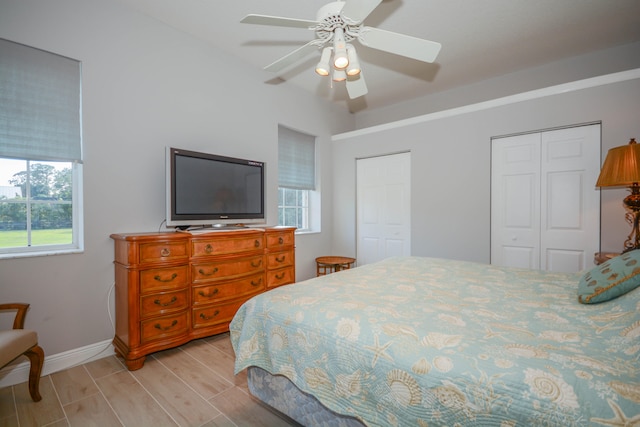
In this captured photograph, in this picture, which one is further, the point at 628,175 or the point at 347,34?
the point at 628,175

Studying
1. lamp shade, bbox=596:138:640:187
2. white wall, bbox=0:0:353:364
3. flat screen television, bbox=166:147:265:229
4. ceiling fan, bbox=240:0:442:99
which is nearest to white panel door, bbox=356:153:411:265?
flat screen television, bbox=166:147:265:229

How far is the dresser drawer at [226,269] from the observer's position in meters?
2.38

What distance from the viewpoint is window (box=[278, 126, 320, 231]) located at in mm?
3934

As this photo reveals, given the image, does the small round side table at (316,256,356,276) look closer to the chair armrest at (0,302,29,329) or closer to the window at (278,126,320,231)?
the window at (278,126,320,231)

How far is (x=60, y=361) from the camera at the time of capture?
2072mm

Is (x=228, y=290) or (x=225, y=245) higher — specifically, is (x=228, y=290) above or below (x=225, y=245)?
below

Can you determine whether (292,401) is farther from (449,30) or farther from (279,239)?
(449,30)

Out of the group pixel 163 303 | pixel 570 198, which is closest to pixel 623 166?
pixel 570 198

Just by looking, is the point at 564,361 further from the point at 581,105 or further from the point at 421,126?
the point at 421,126

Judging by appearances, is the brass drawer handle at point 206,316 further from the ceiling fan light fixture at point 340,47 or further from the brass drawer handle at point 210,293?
the ceiling fan light fixture at point 340,47

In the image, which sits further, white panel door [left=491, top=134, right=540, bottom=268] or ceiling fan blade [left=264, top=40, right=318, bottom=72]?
white panel door [left=491, top=134, right=540, bottom=268]

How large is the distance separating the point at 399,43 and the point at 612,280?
5.57 feet

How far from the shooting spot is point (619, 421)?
67 centimetres

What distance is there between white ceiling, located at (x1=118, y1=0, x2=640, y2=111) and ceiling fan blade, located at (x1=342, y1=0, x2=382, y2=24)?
939 millimetres
